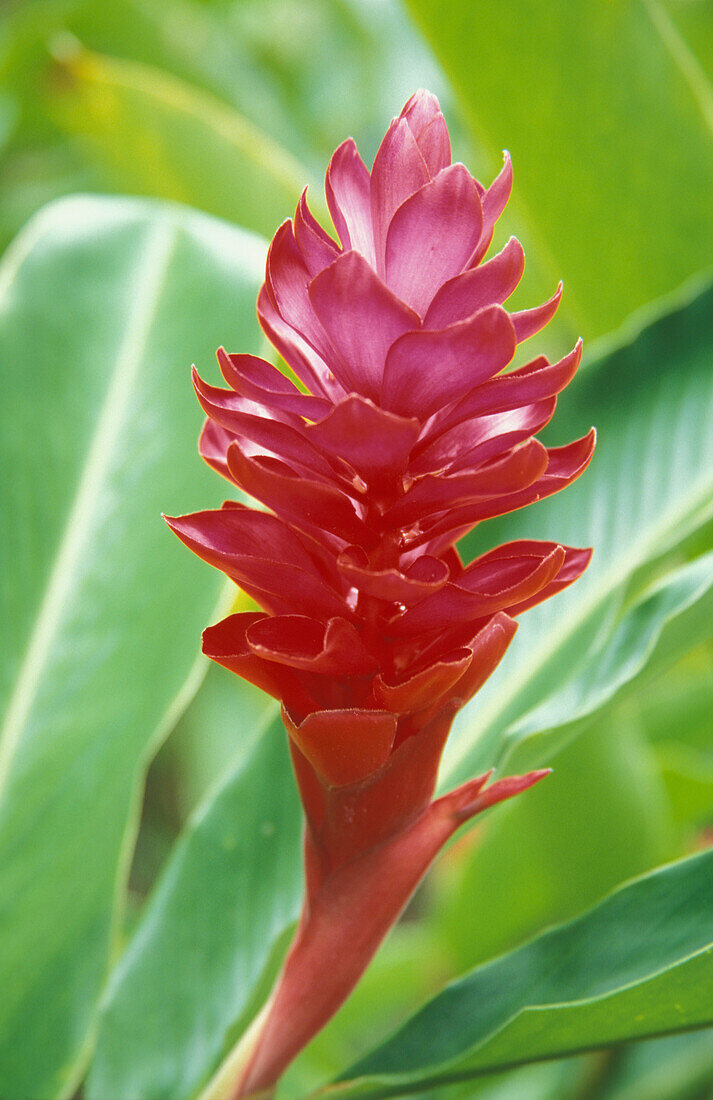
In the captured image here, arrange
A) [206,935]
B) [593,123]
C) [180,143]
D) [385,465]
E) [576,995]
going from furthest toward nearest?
[180,143]
[593,123]
[206,935]
[576,995]
[385,465]

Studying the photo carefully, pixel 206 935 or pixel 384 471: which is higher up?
pixel 384 471

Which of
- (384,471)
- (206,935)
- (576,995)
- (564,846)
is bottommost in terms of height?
(564,846)

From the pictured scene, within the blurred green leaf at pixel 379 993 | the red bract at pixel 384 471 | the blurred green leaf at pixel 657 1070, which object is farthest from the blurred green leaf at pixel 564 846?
the red bract at pixel 384 471

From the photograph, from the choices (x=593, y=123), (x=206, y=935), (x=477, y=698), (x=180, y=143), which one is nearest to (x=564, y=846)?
(x=477, y=698)

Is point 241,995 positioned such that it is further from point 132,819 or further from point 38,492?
point 38,492

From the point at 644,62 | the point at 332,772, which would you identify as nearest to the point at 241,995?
the point at 332,772

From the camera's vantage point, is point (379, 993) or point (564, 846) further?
point (379, 993)

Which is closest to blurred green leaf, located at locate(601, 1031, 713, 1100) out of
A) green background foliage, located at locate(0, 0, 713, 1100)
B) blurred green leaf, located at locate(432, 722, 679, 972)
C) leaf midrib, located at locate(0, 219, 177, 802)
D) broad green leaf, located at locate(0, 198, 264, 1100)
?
green background foliage, located at locate(0, 0, 713, 1100)

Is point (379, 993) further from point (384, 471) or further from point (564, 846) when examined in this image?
point (384, 471)

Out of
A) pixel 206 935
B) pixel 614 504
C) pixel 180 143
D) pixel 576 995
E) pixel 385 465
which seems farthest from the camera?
pixel 180 143
